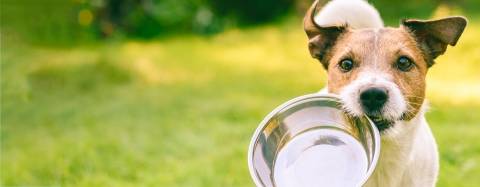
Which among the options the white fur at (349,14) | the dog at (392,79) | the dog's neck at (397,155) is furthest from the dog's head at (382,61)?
the white fur at (349,14)

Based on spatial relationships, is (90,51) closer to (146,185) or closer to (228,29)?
(228,29)

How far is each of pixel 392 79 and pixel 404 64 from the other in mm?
203

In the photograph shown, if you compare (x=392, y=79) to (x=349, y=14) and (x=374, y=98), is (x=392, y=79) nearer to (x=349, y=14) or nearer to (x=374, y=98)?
(x=374, y=98)

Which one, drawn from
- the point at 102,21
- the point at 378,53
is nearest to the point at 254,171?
the point at 378,53

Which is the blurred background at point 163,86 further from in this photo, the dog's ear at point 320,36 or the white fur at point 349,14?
the dog's ear at point 320,36

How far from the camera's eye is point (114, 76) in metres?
10.7

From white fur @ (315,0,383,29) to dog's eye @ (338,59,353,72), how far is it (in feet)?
2.44

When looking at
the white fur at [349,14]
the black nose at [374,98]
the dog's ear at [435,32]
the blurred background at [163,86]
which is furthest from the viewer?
the blurred background at [163,86]

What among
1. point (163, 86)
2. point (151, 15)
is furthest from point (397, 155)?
point (151, 15)

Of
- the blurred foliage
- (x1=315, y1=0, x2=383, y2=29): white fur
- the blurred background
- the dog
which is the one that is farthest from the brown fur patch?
the blurred foliage

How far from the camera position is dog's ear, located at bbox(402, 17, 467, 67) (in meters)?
4.04

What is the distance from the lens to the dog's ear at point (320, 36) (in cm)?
424

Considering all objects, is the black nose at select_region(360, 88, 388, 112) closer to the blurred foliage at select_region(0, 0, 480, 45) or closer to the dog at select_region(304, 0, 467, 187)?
the dog at select_region(304, 0, 467, 187)

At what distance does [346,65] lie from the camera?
13.0 ft
